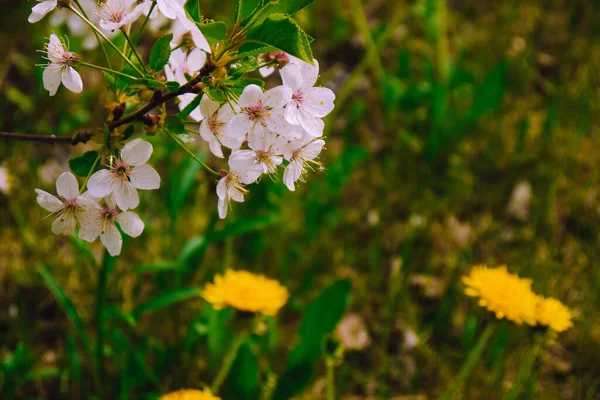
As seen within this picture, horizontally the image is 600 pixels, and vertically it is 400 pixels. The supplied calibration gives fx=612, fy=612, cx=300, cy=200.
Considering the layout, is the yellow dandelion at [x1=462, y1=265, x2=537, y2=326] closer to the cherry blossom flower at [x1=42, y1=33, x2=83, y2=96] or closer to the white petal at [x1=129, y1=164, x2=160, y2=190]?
the white petal at [x1=129, y1=164, x2=160, y2=190]

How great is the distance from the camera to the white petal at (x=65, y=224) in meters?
1.10

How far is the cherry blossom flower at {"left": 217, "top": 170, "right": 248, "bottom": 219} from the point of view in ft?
3.70

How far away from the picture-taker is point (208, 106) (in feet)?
3.58

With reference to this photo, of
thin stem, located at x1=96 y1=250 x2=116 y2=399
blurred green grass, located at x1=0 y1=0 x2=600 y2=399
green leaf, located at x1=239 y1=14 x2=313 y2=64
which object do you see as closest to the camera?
green leaf, located at x1=239 y1=14 x2=313 y2=64

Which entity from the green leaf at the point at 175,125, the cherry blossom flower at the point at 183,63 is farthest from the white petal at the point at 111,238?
the cherry blossom flower at the point at 183,63

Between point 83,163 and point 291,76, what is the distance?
413mm

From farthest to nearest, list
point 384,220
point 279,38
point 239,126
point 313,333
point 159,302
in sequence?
point 384,220
point 313,333
point 159,302
point 239,126
point 279,38

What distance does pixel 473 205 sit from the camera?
2.50m

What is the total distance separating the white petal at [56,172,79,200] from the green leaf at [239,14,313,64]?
15.4 inches

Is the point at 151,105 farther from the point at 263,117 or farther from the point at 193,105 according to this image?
the point at 263,117

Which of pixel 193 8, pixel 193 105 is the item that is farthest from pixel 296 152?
pixel 193 8

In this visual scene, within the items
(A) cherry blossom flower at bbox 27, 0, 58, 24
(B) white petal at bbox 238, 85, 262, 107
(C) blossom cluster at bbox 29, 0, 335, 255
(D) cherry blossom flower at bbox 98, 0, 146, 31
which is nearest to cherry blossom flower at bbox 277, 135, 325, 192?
(C) blossom cluster at bbox 29, 0, 335, 255

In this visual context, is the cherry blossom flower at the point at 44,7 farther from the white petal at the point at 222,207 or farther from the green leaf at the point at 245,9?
the white petal at the point at 222,207

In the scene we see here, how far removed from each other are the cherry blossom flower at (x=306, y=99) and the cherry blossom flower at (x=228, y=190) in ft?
0.61
